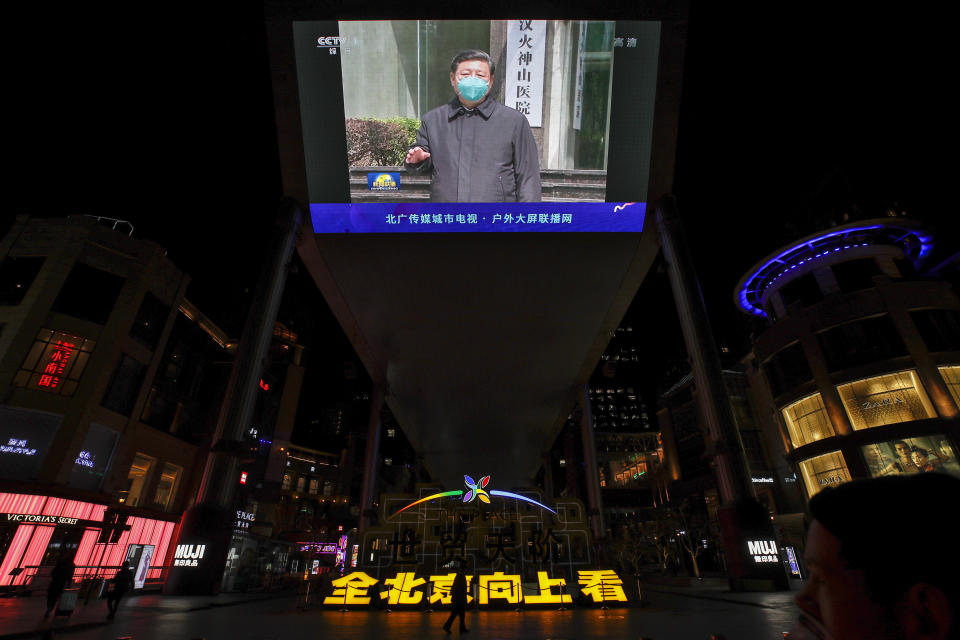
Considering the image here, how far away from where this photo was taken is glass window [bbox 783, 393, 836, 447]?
99.0 ft

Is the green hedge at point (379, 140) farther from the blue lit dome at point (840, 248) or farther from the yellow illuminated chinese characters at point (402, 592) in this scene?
the blue lit dome at point (840, 248)

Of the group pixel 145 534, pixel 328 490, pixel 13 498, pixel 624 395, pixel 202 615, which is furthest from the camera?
pixel 624 395

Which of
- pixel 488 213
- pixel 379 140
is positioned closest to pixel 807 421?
pixel 488 213

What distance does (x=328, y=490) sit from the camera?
5741 centimetres

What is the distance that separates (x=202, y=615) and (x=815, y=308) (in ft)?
123

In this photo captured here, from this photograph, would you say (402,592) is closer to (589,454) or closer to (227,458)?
(227,458)

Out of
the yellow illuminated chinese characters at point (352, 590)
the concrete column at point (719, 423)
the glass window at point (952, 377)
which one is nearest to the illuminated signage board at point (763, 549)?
the concrete column at point (719, 423)

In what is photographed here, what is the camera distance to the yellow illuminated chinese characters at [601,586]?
39.9 feet

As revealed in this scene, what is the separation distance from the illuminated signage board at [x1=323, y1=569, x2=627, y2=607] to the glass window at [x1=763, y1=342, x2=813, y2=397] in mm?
27219

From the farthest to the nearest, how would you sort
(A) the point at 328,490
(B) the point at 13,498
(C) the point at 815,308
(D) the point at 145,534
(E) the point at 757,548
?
(A) the point at 328,490 < (C) the point at 815,308 < (D) the point at 145,534 < (B) the point at 13,498 < (E) the point at 757,548

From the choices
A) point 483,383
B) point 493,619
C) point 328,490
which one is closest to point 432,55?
point 493,619

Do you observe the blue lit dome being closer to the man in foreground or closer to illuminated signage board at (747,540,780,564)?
illuminated signage board at (747,540,780,564)

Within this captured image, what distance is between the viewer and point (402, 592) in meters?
12.1

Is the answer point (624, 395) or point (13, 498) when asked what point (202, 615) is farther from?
point (624, 395)
